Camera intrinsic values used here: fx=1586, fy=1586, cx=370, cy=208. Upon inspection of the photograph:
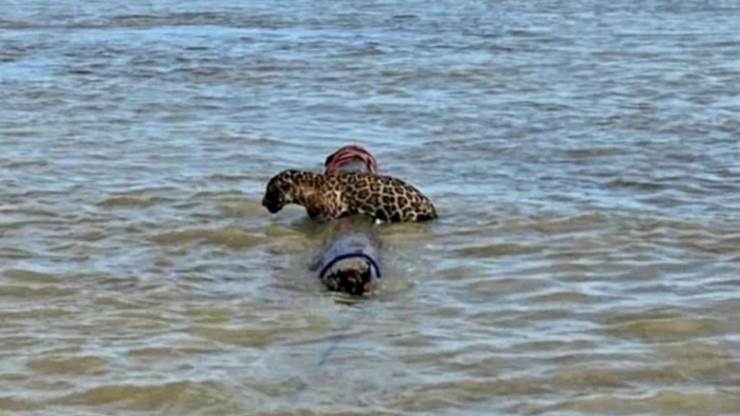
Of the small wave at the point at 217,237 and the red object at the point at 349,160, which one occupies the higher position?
the red object at the point at 349,160

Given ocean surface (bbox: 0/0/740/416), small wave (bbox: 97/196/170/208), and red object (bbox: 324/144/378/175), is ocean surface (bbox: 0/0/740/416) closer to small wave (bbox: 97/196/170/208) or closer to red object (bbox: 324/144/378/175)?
small wave (bbox: 97/196/170/208)

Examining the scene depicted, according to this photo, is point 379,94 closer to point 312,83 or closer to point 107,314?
point 312,83

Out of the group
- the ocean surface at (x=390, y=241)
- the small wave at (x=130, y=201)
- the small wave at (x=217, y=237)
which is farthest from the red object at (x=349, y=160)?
the small wave at (x=130, y=201)

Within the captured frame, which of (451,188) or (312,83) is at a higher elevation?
(312,83)

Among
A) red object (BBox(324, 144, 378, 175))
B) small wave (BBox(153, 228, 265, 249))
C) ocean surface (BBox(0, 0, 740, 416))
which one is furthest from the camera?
red object (BBox(324, 144, 378, 175))

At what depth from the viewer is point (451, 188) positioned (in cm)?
1072

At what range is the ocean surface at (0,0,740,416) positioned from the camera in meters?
6.40

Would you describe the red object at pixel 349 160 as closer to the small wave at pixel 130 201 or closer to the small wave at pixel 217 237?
the small wave at pixel 217 237

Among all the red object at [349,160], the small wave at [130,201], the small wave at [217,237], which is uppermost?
the red object at [349,160]

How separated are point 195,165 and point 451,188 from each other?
2093 millimetres

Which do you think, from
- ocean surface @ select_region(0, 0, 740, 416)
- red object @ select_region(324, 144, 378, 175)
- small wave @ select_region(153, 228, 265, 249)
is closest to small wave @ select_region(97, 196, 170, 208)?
ocean surface @ select_region(0, 0, 740, 416)

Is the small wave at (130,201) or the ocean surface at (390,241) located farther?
the small wave at (130,201)

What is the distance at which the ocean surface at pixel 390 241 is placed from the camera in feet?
21.0

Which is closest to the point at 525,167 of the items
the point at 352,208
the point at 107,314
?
the point at 352,208
